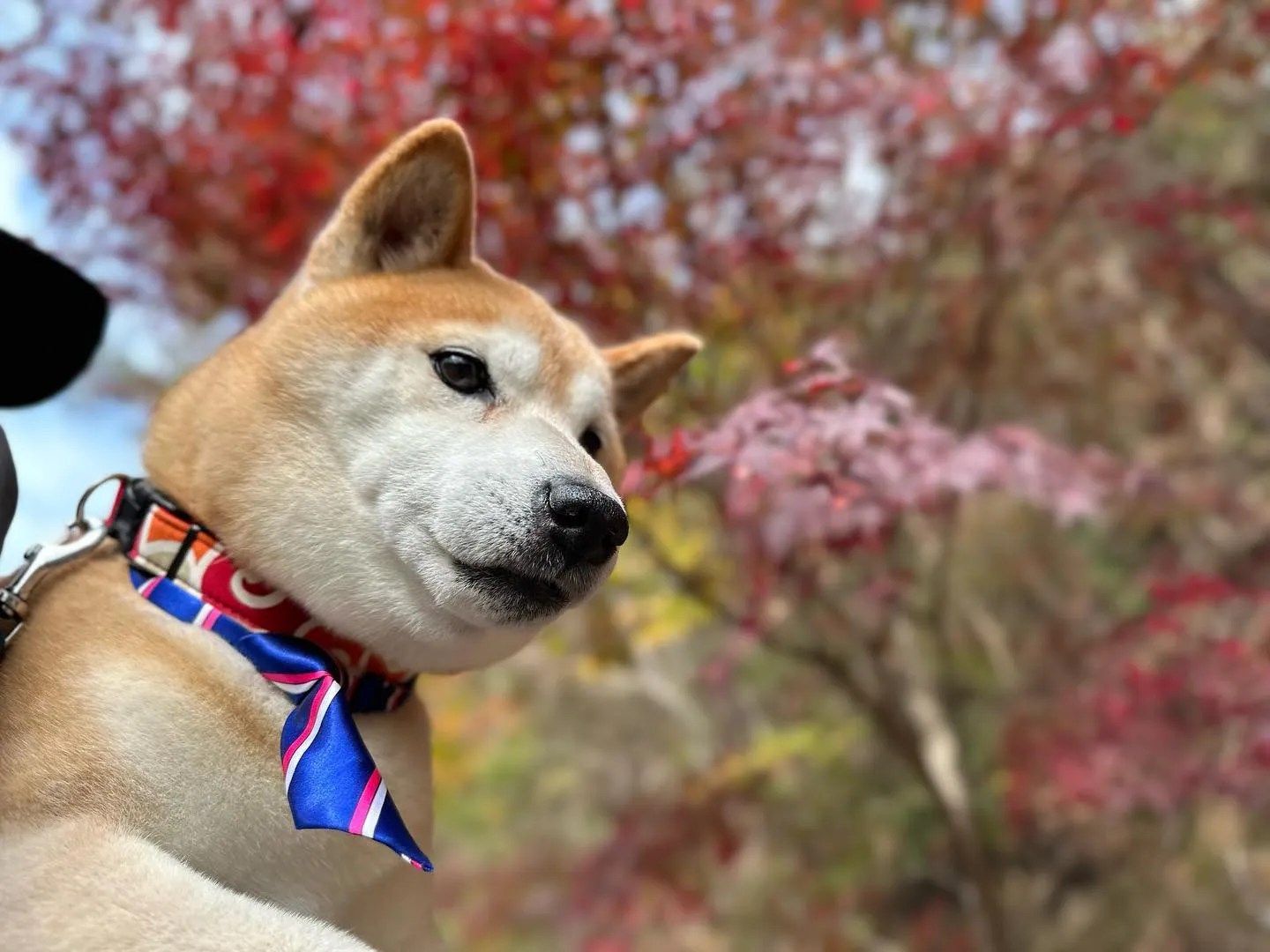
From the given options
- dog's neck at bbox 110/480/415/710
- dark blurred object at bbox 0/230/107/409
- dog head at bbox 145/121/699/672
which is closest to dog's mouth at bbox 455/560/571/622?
dog head at bbox 145/121/699/672

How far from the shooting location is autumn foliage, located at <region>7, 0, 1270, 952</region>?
79.4 inches

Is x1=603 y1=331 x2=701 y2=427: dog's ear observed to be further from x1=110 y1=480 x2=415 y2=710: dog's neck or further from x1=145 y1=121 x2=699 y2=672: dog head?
x1=110 y1=480 x2=415 y2=710: dog's neck

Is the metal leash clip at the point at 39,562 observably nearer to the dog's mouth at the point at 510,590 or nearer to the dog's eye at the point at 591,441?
the dog's mouth at the point at 510,590

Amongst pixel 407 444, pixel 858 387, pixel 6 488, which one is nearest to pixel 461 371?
pixel 407 444

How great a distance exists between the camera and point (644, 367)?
1462 mm

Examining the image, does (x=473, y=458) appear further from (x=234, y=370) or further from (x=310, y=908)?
(x=310, y=908)

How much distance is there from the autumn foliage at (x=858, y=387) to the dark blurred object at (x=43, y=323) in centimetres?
83

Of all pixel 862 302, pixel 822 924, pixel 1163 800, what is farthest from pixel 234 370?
pixel 822 924

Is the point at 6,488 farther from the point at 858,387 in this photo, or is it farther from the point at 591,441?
the point at 858,387

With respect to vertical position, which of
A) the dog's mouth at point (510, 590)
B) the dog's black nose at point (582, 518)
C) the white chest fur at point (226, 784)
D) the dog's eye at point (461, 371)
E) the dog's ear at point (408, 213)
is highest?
the dog's ear at point (408, 213)

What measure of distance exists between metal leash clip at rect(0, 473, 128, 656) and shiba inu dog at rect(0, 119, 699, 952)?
0.02 metres

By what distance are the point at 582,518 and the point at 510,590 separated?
12cm

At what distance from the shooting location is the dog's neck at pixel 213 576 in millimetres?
1118

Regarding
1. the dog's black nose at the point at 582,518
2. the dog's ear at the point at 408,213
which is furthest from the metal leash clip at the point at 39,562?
the dog's black nose at the point at 582,518
